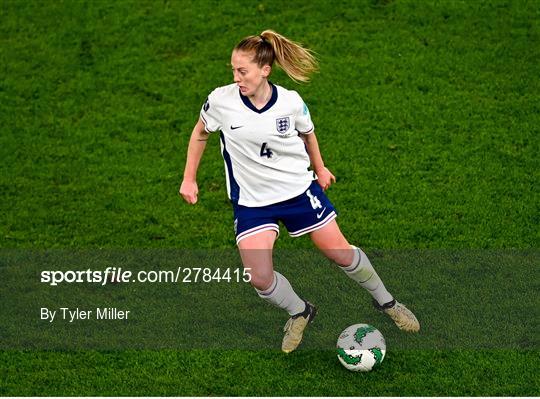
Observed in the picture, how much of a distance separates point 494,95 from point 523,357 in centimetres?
452

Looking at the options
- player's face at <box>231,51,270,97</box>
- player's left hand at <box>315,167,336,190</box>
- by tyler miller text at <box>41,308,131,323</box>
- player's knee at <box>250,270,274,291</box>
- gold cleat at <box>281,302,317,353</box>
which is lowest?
by tyler miller text at <box>41,308,131,323</box>

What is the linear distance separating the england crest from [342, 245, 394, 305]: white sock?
3.53 feet

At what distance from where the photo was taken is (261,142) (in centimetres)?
743

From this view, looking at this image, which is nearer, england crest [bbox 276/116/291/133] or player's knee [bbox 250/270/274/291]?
england crest [bbox 276/116/291/133]

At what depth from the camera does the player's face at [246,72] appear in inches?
286

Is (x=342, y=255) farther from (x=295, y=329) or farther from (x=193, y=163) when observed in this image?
(x=193, y=163)

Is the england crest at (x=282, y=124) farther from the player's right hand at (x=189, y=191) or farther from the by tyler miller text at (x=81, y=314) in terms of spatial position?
the by tyler miller text at (x=81, y=314)

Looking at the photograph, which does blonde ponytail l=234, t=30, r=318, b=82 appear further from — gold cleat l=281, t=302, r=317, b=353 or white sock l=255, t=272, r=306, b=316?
gold cleat l=281, t=302, r=317, b=353

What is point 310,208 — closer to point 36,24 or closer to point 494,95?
point 494,95

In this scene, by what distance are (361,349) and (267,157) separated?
150 centimetres

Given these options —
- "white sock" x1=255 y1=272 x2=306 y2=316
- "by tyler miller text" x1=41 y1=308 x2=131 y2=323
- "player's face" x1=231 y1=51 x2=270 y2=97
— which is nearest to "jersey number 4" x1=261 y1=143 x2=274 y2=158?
"player's face" x1=231 y1=51 x2=270 y2=97

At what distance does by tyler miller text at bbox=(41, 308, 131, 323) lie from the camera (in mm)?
8562

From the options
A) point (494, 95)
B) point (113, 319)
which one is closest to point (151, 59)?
point (494, 95)

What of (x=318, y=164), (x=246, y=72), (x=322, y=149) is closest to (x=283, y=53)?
(x=246, y=72)
